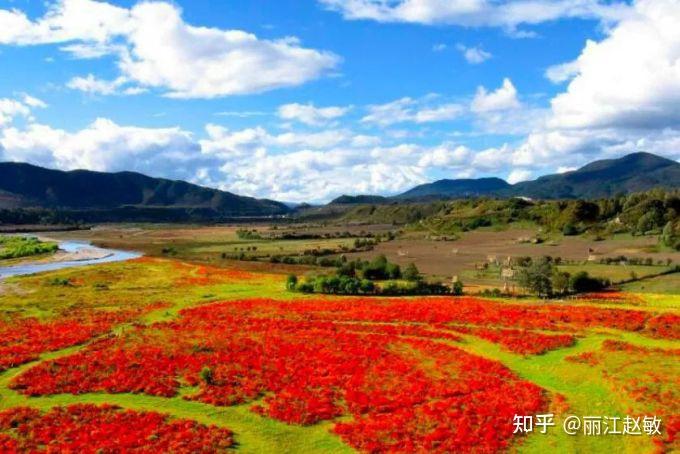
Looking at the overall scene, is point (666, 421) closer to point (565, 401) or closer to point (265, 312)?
point (565, 401)

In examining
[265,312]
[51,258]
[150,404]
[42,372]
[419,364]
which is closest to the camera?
[150,404]

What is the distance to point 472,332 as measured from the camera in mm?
51938

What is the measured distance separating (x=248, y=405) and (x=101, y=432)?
798 cm

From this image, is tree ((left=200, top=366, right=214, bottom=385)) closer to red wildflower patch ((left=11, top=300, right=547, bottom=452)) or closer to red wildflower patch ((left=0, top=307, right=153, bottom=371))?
red wildflower patch ((left=11, top=300, right=547, bottom=452))

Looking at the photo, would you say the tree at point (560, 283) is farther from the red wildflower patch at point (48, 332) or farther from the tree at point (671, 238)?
the tree at point (671, 238)

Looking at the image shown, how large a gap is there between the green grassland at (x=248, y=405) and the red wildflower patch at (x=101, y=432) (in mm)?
1367

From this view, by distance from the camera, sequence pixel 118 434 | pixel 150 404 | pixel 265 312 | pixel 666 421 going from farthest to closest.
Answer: pixel 265 312
pixel 150 404
pixel 666 421
pixel 118 434

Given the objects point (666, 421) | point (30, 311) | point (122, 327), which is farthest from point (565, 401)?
point (30, 311)

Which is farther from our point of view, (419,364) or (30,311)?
(30,311)

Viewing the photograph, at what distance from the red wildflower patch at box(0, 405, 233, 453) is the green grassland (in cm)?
137

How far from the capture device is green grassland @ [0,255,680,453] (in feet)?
93.8

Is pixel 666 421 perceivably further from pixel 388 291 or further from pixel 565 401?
pixel 388 291

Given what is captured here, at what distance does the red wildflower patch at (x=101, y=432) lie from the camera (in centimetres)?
2716

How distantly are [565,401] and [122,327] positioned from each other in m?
38.7
